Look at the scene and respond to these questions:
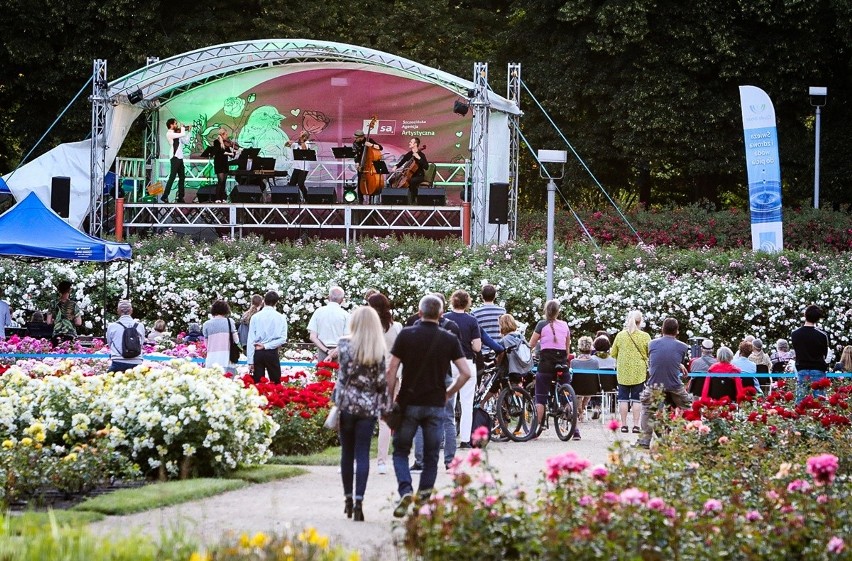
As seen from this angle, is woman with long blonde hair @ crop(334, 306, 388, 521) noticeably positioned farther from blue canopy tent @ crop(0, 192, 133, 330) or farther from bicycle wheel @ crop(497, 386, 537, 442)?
blue canopy tent @ crop(0, 192, 133, 330)

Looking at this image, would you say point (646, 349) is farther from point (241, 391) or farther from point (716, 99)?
point (716, 99)

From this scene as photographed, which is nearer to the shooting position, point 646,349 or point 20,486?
point 20,486

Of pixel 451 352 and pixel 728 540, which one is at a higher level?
pixel 451 352

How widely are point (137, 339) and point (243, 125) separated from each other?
18240mm

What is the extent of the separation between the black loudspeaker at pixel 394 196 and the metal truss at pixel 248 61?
7.86 feet

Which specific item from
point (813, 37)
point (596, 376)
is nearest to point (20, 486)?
point (596, 376)

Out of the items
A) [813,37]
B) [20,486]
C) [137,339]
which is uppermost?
[813,37]

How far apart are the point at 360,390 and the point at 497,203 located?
58.6 feet

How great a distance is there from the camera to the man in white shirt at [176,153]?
29.5 m

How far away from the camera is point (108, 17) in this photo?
109ft

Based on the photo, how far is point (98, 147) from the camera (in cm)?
2831

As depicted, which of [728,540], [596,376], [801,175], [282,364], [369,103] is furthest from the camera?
[801,175]

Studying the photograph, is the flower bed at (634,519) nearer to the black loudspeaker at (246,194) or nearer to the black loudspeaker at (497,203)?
the black loudspeaker at (497,203)

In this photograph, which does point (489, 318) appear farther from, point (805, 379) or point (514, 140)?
point (514, 140)
